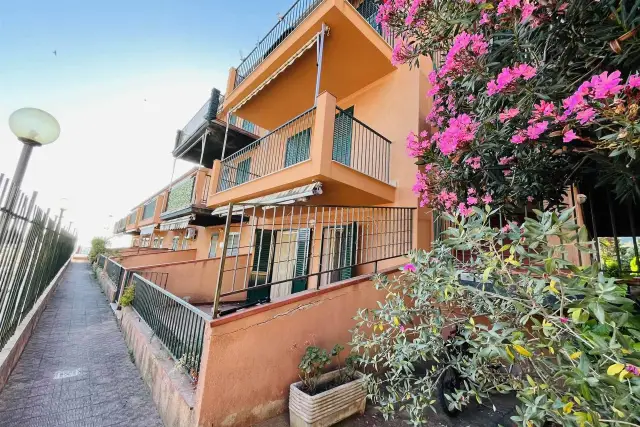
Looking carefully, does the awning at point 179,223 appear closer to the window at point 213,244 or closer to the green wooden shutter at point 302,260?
the window at point 213,244

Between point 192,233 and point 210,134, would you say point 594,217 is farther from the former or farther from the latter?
point 192,233

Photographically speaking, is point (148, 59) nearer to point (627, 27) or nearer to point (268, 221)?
point (268, 221)

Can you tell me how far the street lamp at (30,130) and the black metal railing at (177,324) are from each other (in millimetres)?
2623

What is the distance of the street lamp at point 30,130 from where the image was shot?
10.0 feet

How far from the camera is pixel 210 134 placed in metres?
11.2

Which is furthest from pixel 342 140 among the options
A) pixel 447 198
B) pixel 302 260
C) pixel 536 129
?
pixel 536 129

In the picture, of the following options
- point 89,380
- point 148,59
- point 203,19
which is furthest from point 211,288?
point 203,19

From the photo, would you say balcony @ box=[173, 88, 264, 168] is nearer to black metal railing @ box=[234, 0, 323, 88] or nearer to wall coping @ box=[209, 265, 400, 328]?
black metal railing @ box=[234, 0, 323, 88]

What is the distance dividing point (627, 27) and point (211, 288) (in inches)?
453

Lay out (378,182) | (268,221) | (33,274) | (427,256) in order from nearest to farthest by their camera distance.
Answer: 1. (427,256)
2. (33,274)
3. (378,182)
4. (268,221)

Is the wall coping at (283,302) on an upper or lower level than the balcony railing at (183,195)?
lower

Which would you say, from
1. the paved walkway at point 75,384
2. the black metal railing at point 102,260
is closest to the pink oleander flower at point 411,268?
the paved walkway at point 75,384

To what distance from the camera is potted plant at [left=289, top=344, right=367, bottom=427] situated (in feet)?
10.2

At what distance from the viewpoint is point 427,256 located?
2.66 meters
